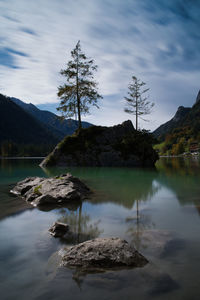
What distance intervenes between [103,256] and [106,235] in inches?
50.7

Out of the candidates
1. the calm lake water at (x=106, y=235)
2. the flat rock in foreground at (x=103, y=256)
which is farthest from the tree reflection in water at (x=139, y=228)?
the flat rock in foreground at (x=103, y=256)

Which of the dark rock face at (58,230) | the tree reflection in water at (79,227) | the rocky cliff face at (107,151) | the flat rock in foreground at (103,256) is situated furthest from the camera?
the rocky cliff face at (107,151)

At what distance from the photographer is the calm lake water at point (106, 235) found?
9.36 ft

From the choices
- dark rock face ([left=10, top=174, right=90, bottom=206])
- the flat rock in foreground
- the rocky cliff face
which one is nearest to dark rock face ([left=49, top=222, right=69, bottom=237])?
the flat rock in foreground

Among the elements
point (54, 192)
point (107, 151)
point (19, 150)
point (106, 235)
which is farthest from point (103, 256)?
point (19, 150)

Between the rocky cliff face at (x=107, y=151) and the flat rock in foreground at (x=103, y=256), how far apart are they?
28.3 m

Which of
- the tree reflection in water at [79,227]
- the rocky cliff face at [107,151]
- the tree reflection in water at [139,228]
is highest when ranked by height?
the rocky cliff face at [107,151]

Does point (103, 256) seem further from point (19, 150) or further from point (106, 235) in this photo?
point (19, 150)

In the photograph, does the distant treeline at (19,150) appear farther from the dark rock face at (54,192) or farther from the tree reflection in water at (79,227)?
the tree reflection in water at (79,227)

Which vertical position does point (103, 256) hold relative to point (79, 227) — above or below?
above

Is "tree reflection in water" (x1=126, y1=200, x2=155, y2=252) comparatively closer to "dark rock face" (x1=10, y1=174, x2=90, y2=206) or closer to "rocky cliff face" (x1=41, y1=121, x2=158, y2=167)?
"dark rock face" (x1=10, y1=174, x2=90, y2=206)

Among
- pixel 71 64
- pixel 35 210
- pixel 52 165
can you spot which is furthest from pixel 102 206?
pixel 71 64

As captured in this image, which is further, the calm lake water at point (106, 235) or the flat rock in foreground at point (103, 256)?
the flat rock in foreground at point (103, 256)

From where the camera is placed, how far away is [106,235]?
16.1ft
